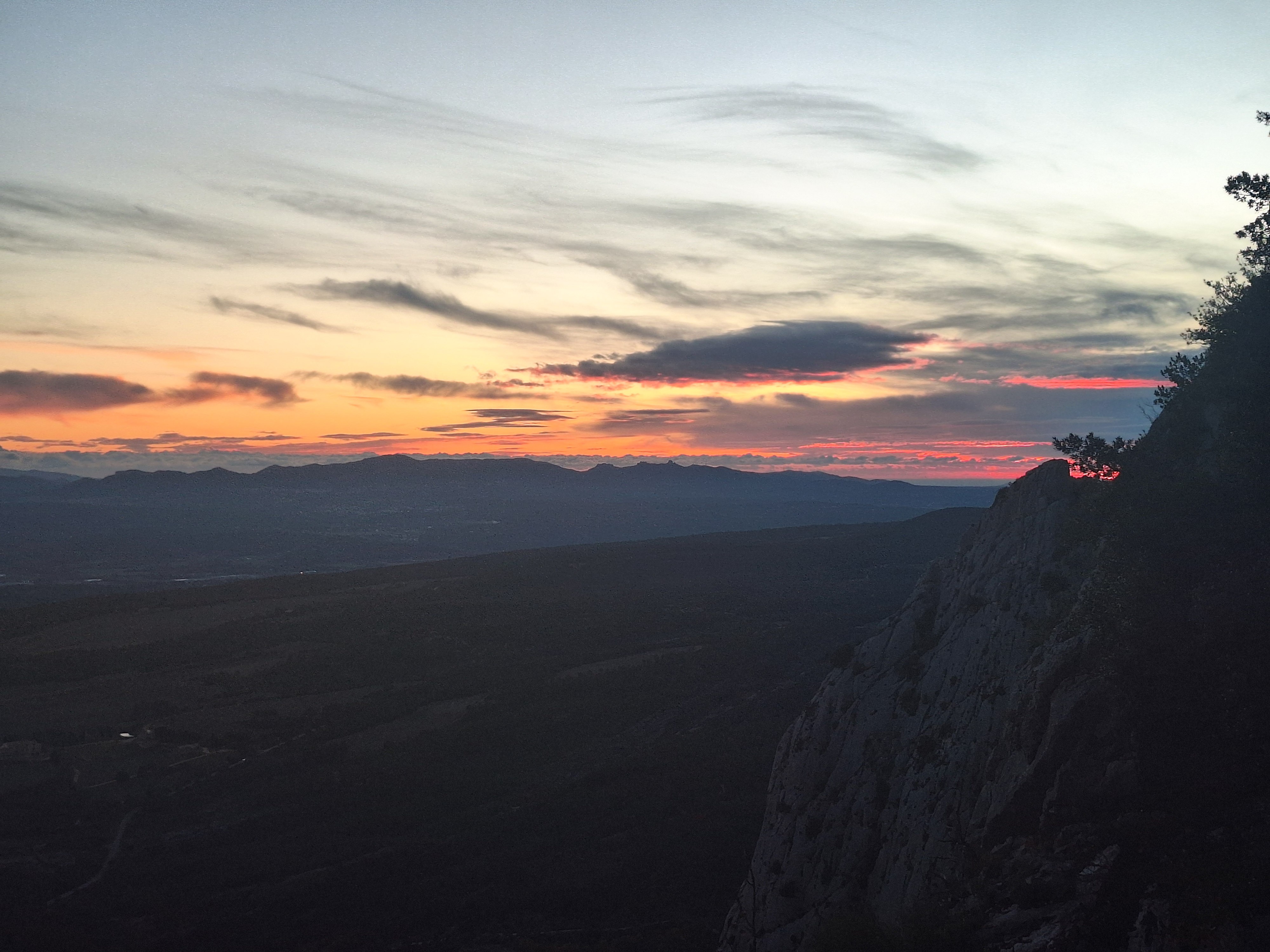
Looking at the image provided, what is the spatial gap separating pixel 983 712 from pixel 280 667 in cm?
6762

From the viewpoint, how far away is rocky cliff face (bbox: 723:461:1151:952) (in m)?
16.8

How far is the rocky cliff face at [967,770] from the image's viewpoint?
1678cm

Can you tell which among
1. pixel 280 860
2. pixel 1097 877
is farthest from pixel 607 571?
pixel 1097 877

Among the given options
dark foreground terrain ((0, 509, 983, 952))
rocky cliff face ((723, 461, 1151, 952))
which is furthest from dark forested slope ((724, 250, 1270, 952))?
dark foreground terrain ((0, 509, 983, 952))

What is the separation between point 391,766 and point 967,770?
134 ft

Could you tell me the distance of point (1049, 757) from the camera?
1844cm

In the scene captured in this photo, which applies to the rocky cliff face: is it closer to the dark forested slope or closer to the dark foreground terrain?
the dark forested slope

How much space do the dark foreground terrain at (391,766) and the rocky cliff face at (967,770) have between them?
31.6ft

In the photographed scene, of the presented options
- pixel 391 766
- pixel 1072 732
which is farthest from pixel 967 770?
pixel 391 766

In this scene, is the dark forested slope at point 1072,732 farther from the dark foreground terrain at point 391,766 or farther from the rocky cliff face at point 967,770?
the dark foreground terrain at point 391,766

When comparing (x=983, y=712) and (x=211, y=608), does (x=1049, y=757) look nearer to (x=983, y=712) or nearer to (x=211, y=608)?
(x=983, y=712)

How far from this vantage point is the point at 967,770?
2178 centimetres

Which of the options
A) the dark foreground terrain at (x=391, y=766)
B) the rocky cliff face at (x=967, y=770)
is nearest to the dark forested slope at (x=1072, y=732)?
the rocky cliff face at (x=967, y=770)

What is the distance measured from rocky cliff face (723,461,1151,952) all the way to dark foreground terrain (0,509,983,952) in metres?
9.64
